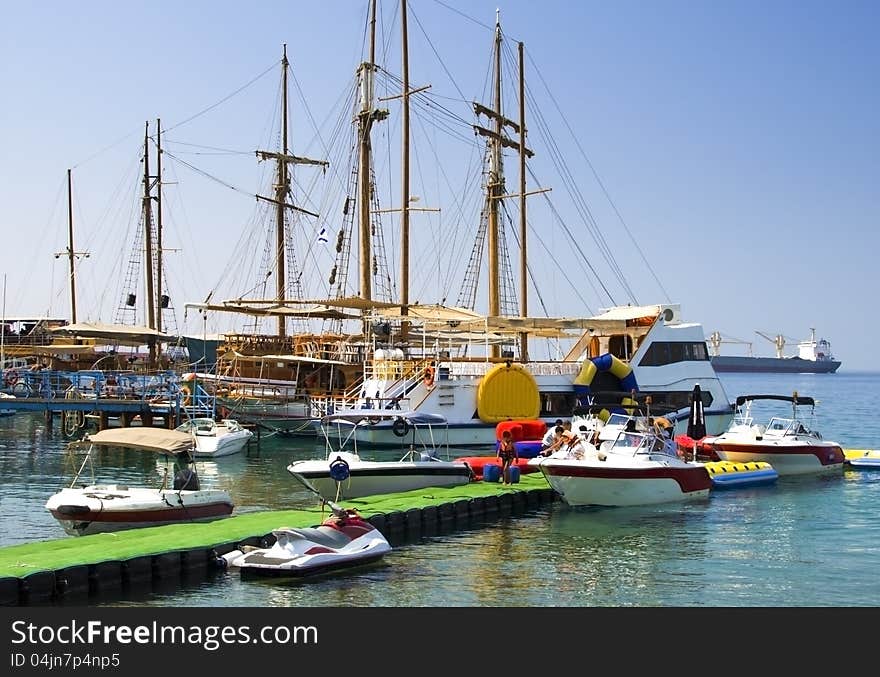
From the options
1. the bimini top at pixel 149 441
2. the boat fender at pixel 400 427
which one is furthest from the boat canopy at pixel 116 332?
the bimini top at pixel 149 441

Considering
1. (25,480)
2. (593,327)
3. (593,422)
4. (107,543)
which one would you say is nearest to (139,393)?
(25,480)

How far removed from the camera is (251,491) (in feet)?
109

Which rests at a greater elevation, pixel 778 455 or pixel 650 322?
pixel 650 322

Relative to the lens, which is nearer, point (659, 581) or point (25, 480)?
point (659, 581)

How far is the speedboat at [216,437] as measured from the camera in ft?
143

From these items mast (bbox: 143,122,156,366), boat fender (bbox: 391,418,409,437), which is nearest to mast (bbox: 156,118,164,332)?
mast (bbox: 143,122,156,366)

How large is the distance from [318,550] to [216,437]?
2547cm

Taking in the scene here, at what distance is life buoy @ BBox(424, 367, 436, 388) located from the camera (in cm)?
4591

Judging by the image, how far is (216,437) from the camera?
147 feet

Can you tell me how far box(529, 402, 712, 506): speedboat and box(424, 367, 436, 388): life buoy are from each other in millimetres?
15599

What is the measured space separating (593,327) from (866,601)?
3235cm

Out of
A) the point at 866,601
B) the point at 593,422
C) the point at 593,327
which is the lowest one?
the point at 866,601

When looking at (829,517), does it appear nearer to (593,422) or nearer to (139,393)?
(593,422)
